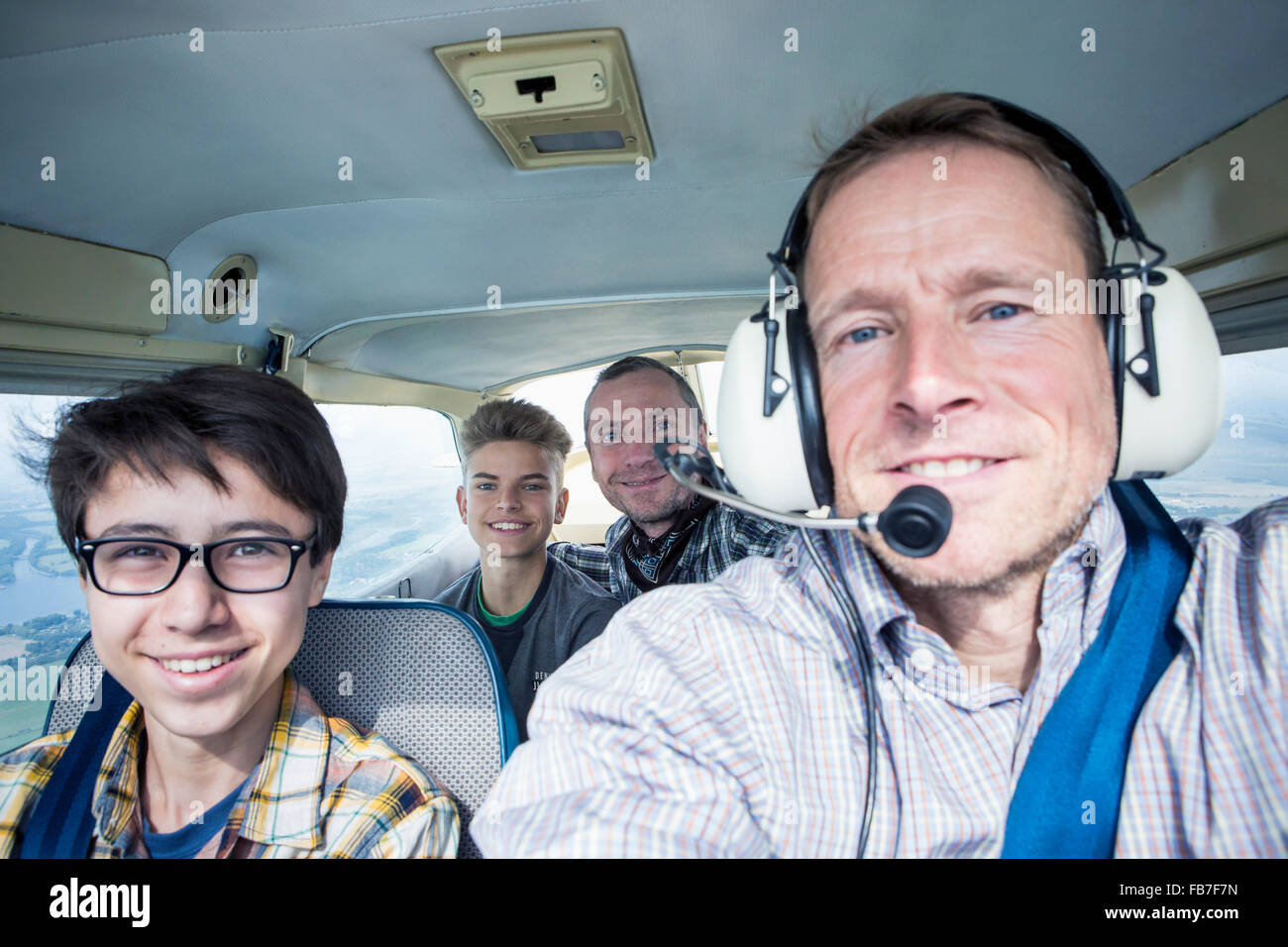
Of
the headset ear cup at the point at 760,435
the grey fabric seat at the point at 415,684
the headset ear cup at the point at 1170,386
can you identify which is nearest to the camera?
the headset ear cup at the point at 1170,386

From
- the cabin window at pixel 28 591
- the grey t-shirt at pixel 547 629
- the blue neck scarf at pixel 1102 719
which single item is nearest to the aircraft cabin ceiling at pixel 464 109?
the cabin window at pixel 28 591

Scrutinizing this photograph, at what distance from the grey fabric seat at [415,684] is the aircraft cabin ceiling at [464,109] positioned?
1.07 metres

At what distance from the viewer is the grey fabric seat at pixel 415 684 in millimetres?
1291

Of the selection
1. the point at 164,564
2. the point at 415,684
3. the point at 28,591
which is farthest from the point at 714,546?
the point at 28,591

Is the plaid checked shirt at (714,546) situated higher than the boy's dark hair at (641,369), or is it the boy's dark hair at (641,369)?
the boy's dark hair at (641,369)

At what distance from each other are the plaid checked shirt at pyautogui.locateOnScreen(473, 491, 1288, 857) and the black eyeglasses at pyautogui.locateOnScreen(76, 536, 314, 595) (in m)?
0.59

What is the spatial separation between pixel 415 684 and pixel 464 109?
1.24 meters

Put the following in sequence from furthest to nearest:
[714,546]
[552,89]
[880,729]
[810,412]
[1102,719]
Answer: [714,546] → [552,89] → [810,412] → [880,729] → [1102,719]

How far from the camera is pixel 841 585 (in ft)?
3.50

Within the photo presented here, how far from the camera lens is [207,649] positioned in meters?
1.09

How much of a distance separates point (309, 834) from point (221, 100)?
Answer: 1.44 metres

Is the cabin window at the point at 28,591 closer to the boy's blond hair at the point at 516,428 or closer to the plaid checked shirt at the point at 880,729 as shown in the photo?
the boy's blond hair at the point at 516,428

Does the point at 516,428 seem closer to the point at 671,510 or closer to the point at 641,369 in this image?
the point at 641,369
